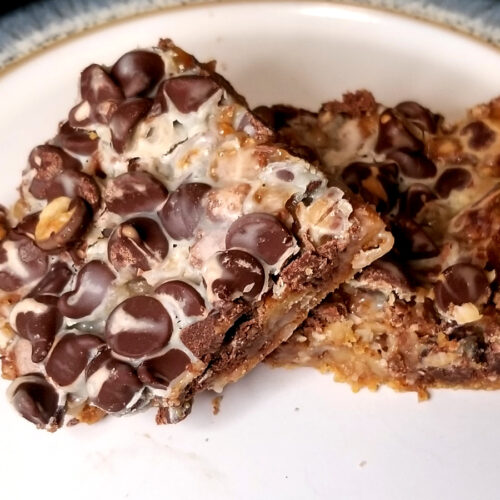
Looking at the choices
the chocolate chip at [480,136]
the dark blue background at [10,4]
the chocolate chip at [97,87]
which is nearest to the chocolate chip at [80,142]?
the chocolate chip at [97,87]

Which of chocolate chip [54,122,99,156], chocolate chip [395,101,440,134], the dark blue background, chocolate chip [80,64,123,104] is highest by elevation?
chocolate chip [395,101,440,134]

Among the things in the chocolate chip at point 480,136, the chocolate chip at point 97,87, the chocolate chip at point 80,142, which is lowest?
the chocolate chip at point 80,142

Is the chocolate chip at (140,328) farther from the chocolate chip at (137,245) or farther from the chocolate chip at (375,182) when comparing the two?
the chocolate chip at (375,182)

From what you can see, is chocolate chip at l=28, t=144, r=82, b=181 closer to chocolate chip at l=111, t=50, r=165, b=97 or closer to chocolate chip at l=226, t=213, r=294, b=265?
chocolate chip at l=111, t=50, r=165, b=97

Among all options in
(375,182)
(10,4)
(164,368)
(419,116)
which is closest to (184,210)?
(164,368)

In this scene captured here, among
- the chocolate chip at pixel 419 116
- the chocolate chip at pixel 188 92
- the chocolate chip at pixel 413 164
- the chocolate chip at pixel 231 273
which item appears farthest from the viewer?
the chocolate chip at pixel 419 116

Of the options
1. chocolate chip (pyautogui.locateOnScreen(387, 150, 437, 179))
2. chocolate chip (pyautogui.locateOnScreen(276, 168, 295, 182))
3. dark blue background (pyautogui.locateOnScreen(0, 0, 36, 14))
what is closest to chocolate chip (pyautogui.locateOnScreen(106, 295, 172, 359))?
chocolate chip (pyautogui.locateOnScreen(276, 168, 295, 182))
